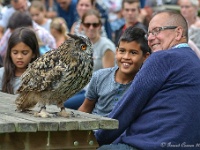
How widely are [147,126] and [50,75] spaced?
0.82 meters

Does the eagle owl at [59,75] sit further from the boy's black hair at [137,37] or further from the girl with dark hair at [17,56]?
the girl with dark hair at [17,56]

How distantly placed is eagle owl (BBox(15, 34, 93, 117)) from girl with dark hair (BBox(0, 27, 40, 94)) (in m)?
2.23

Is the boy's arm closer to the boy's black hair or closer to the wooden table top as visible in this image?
the boy's black hair

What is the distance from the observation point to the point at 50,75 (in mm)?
5039

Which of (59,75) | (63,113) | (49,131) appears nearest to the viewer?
(49,131)

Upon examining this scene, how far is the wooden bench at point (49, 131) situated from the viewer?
4.61 meters

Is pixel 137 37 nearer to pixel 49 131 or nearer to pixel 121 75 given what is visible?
pixel 121 75

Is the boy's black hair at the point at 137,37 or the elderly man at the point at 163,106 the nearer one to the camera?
the elderly man at the point at 163,106

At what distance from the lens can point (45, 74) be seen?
200 inches

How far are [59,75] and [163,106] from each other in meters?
0.81

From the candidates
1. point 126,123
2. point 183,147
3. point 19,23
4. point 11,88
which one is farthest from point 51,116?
point 19,23

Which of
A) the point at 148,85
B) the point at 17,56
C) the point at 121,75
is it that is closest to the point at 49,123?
the point at 148,85

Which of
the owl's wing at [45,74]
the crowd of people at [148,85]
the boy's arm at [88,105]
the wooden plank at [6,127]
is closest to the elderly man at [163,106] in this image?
the crowd of people at [148,85]

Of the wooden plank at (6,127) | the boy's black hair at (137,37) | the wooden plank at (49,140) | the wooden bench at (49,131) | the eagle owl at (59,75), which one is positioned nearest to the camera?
the wooden plank at (6,127)
